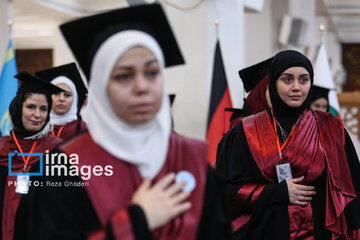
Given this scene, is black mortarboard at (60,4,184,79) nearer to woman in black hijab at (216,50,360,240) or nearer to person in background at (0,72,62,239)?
woman in black hijab at (216,50,360,240)

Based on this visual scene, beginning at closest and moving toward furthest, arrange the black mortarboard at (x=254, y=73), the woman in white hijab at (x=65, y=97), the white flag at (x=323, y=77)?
1. the black mortarboard at (x=254, y=73)
2. the woman in white hijab at (x=65, y=97)
3. the white flag at (x=323, y=77)

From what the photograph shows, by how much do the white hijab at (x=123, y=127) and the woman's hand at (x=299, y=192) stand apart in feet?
5.37

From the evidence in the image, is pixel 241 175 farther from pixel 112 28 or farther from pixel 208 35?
pixel 208 35

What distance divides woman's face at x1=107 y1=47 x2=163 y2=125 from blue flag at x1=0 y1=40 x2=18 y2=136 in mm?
4554

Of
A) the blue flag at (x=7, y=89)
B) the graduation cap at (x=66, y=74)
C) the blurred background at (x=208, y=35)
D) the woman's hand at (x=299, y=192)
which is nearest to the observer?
the woman's hand at (x=299, y=192)

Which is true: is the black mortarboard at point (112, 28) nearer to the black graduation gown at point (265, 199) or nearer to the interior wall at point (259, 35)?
the black graduation gown at point (265, 199)

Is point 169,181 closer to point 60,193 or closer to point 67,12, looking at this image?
point 60,193

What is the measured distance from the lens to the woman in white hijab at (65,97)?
196 inches

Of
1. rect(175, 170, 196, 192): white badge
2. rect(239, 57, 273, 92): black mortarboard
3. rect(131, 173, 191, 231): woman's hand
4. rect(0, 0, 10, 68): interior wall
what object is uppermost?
rect(0, 0, 10, 68): interior wall

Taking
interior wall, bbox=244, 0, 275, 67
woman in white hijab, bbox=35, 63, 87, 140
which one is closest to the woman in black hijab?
woman in white hijab, bbox=35, 63, 87, 140

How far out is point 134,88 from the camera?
1675 mm

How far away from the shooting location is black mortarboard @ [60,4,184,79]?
6.01 feet

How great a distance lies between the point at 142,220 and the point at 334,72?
19188 millimetres

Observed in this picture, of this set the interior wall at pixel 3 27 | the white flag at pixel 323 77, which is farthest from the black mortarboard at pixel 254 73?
the interior wall at pixel 3 27
